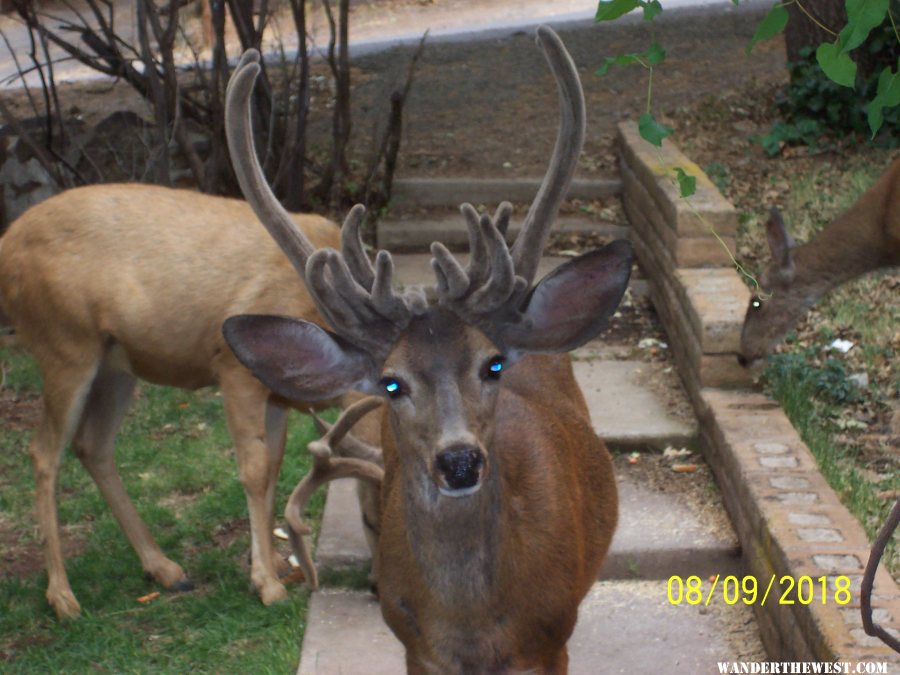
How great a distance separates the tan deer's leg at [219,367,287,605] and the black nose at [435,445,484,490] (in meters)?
2.68

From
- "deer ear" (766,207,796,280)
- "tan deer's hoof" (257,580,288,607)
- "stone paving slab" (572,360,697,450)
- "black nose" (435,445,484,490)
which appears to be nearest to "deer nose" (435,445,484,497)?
"black nose" (435,445,484,490)

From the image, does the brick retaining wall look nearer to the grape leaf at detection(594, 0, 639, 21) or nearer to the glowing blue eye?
the grape leaf at detection(594, 0, 639, 21)

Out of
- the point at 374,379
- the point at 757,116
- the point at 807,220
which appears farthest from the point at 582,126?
the point at 757,116

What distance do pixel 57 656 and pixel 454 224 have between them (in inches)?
193

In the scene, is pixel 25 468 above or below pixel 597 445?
below

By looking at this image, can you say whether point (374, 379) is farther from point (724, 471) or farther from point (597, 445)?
point (724, 471)

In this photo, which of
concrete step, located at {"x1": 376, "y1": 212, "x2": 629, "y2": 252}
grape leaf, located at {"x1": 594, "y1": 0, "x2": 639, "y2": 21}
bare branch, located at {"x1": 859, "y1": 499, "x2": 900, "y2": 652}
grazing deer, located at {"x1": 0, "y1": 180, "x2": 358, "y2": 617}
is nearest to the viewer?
bare branch, located at {"x1": 859, "y1": 499, "x2": 900, "y2": 652}

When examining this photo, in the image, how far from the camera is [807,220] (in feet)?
31.0

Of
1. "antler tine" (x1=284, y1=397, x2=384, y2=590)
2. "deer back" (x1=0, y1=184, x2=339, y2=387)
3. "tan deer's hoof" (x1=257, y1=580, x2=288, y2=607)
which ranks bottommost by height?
"tan deer's hoof" (x1=257, y1=580, x2=288, y2=607)

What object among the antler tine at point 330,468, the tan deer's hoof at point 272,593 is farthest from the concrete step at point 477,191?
the antler tine at point 330,468

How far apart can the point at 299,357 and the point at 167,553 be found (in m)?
3.01

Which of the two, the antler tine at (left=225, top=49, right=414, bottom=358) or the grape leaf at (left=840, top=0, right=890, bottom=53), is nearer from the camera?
the grape leaf at (left=840, top=0, right=890, bottom=53)

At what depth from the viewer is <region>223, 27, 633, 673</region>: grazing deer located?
3701mm
